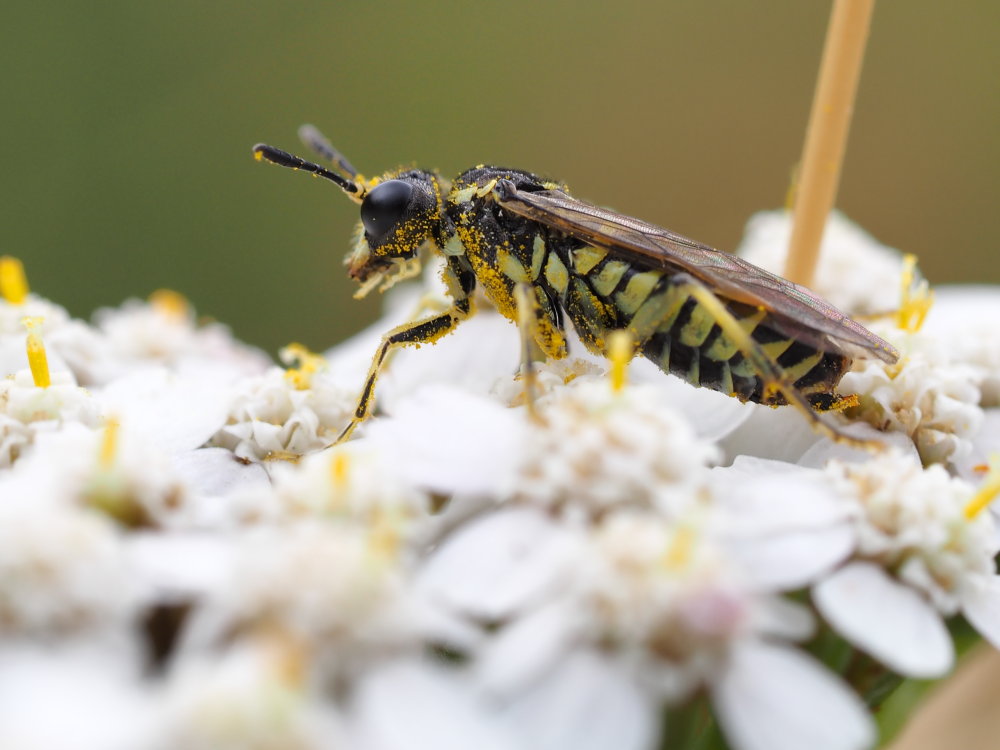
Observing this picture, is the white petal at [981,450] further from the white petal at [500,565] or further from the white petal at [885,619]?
the white petal at [500,565]

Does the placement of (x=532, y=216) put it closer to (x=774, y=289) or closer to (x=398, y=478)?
(x=774, y=289)

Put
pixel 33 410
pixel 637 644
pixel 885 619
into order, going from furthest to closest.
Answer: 1. pixel 33 410
2. pixel 885 619
3. pixel 637 644

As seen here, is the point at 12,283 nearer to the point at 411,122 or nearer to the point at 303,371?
the point at 303,371

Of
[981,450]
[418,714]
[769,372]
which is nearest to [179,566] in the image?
[418,714]

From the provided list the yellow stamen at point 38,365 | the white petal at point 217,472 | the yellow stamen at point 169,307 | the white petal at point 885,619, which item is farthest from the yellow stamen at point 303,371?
the white petal at point 885,619

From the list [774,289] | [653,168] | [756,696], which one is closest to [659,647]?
[756,696]

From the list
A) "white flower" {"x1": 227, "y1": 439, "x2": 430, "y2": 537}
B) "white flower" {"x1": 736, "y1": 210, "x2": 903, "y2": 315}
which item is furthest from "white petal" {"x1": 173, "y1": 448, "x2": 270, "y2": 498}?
"white flower" {"x1": 736, "y1": 210, "x2": 903, "y2": 315}

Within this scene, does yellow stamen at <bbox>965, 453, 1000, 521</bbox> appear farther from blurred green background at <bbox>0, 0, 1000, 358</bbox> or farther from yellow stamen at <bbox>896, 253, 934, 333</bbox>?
blurred green background at <bbox>0, 0, 1000, 358</bbox>
